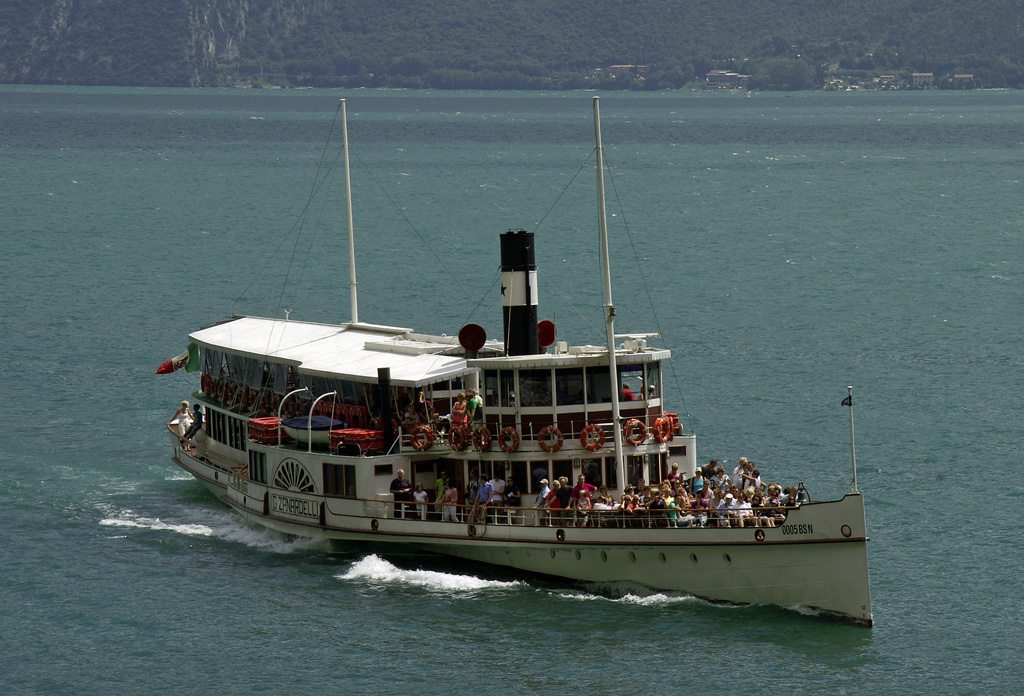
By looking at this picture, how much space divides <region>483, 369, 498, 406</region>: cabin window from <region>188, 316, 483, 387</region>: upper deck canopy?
1531 millimetres

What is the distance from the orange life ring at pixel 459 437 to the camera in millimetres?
39062

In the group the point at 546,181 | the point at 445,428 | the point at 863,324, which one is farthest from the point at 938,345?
the point at 546,181

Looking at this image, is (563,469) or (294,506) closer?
(563,469)

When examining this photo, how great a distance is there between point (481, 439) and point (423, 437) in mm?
1902

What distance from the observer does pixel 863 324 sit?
78.0 m

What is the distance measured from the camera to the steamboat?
35125 mm

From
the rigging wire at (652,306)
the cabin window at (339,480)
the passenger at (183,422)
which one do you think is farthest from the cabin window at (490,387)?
the passenger at (183,422)

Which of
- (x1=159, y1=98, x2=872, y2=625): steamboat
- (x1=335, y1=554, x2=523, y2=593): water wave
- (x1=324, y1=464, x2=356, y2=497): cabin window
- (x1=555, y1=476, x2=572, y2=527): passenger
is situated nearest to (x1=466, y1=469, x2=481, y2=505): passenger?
(x1=159, y1=98, x2=872, y2=625): steamboat

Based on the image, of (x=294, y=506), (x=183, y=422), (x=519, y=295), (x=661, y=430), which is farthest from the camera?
(x=183, y=422)

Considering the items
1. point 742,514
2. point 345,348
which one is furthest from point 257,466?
point 742,514

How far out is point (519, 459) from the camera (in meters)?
38.4

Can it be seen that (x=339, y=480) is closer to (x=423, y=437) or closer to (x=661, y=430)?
(x=423, y=437)

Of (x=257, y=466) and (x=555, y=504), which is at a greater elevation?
(x=257, y=466)

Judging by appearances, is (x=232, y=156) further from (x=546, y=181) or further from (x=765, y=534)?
(x=765, y=534)
